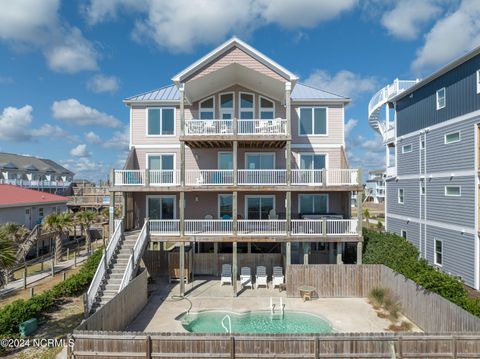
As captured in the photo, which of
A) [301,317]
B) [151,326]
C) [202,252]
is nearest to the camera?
[151,326]

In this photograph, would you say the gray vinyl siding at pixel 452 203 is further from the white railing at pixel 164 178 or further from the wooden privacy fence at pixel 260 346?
the white railing at pixel 164 178

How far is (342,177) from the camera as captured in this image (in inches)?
683

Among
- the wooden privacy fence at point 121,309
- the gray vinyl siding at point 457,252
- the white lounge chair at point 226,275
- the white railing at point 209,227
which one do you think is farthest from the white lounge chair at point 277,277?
the gray vinyl siding at point 457,252

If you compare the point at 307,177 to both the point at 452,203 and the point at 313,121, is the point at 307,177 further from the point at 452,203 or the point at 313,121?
the point at 452,203

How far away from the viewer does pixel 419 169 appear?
2111cm

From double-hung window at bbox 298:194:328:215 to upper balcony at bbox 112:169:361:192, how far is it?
1805 millimetres

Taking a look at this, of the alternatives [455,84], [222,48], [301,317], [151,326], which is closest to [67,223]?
[151,326]

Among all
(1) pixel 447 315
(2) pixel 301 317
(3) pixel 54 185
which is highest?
(3) pixel 54 185

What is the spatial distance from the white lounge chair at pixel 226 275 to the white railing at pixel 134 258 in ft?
15.3

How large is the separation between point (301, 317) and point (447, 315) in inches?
213

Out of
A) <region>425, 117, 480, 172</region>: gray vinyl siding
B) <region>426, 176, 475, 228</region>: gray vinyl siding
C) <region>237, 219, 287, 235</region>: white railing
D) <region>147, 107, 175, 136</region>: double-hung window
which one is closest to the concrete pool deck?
<region>237, 219, 287, 235</region>: white railing

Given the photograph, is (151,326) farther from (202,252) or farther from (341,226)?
(341,226)

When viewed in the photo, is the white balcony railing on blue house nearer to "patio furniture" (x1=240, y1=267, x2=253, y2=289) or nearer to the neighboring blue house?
"patio furniture" (x1=240, y1=267, x2=253, y2=289)

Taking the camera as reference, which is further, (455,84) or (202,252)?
(202,252)
